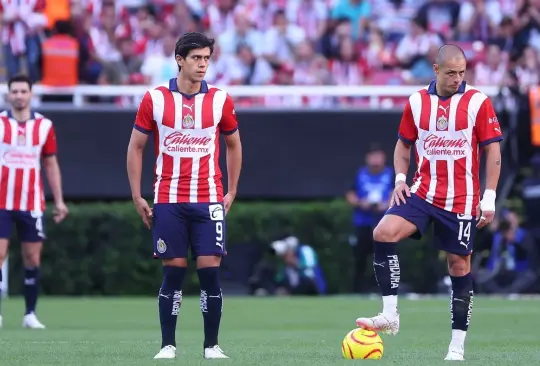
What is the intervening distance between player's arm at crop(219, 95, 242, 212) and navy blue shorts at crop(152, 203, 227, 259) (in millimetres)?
319

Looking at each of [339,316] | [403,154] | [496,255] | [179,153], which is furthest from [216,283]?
[496,255]

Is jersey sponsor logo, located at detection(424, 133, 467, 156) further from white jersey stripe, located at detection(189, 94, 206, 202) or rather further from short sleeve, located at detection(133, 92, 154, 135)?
short sleeve, located at detection(133, 92, 154, 135)

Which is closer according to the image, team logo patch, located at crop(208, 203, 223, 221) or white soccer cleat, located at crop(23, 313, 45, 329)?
team logo patch, located at crop(208, 203, 223, 221)

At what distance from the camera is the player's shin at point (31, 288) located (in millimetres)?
13570

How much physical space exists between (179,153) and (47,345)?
90.9 inches

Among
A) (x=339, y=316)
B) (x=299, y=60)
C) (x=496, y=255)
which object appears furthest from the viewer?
(x=299, y=60)

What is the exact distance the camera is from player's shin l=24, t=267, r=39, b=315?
1357 cm

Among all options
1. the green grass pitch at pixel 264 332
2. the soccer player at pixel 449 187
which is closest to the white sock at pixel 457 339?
the soccer player at pixel 449 187

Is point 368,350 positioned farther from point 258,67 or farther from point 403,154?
point 258,67

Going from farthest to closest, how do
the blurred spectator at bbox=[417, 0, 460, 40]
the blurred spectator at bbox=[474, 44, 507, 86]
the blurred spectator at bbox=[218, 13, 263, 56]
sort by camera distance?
the blurred spectator at bbox=[417, 0, 460, 40], the blurred spectator at bbox=[218, 13, 263, 56], the blurred spectator at bbox=[474, 44, 507, 86]

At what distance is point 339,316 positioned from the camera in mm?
14992

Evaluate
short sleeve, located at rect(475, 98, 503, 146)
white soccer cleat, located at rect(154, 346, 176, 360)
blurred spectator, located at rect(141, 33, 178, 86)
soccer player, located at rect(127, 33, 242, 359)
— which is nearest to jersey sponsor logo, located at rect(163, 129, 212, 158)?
soccer player, located at rect(127, 33, 242, 359)

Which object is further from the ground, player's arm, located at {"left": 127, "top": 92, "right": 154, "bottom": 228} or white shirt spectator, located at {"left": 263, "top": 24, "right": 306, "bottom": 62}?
white shirt spectator, located at {"left": 263, "top": 24, "right": 306, "bottom": 62}

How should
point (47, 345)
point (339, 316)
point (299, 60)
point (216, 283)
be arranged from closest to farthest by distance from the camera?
point (216, 283)
point (47, 345)
point (339, 316)
point (299, 60)
